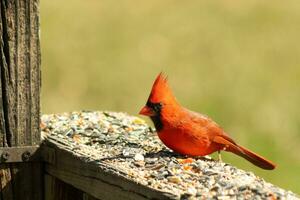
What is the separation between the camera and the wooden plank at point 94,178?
130 inches

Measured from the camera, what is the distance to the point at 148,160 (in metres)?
3.78

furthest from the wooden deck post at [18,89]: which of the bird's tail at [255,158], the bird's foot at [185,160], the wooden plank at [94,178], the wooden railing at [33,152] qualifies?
the bird's tail at [255,158]

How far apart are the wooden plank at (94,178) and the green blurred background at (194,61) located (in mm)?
3461

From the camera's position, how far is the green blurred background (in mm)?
8461

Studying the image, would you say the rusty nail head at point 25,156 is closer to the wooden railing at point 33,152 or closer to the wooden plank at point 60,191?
the wooden railing at point 33,152

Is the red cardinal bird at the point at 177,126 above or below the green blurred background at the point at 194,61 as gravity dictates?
above

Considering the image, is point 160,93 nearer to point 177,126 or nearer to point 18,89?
point 177,126

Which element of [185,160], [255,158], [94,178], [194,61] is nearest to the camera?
[94,178]

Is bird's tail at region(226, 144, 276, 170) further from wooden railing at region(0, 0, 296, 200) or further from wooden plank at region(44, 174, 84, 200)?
wooden plank at region(44, 174, 84, 200)

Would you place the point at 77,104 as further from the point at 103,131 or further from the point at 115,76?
the point at 103,131

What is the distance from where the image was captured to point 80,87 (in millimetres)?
9078

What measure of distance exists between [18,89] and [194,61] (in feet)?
20.8

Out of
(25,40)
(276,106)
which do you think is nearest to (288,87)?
(276,106)

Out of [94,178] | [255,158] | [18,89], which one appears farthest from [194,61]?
[94,178]
